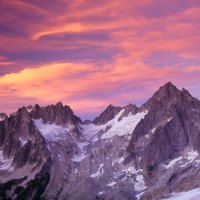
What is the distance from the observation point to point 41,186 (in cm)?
18475

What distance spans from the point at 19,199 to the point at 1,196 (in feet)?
38.9

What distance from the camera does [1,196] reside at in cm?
19375

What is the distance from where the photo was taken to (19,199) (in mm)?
184500

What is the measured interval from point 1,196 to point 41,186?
17.7 m

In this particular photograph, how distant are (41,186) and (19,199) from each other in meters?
8.19
